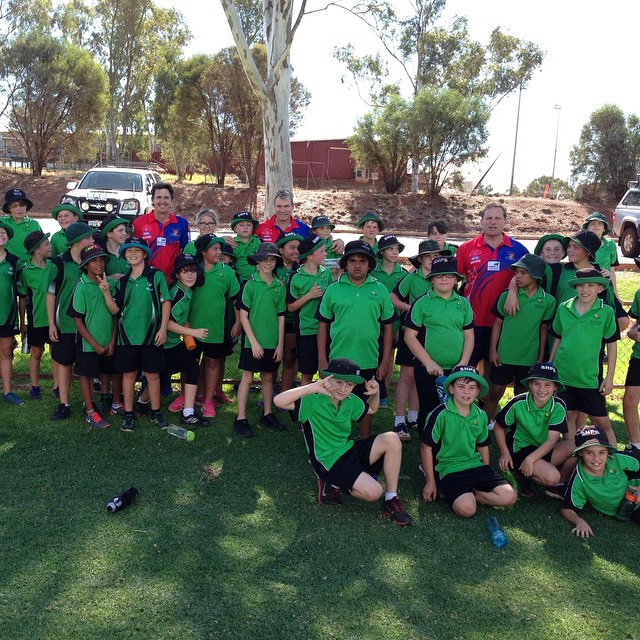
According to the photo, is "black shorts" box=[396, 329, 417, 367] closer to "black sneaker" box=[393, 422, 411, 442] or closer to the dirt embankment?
"black sneaker" box=[393, 422, 411, 442]

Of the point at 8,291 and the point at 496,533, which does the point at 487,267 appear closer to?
the point at 496,533

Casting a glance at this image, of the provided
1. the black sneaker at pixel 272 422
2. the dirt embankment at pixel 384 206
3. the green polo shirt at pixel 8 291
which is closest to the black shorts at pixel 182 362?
the black sneaker at pixel 272 422

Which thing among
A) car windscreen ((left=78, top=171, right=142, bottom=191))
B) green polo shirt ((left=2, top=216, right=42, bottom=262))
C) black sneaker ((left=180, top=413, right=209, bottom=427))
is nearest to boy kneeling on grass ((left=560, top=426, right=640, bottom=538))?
black sneaker ((left=180, top=413, right=209, bottom=427))

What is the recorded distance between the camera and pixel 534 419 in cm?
441

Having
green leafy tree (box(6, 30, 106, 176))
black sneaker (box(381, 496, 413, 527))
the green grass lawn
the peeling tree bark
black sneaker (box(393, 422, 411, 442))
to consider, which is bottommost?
the green grass lawn

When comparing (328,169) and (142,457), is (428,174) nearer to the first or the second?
(328,169)

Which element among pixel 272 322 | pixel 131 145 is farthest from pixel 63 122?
pixel 272 322

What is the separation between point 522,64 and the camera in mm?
35312

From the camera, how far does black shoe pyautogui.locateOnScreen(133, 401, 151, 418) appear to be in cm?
561

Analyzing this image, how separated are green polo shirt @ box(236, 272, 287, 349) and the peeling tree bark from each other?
6785mm

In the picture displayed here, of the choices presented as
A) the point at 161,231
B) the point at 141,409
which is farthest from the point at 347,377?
the point at 161,231

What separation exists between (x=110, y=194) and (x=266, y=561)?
38.5 feet

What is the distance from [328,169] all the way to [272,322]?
30.2 meters

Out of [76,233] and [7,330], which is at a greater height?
[76,233]
